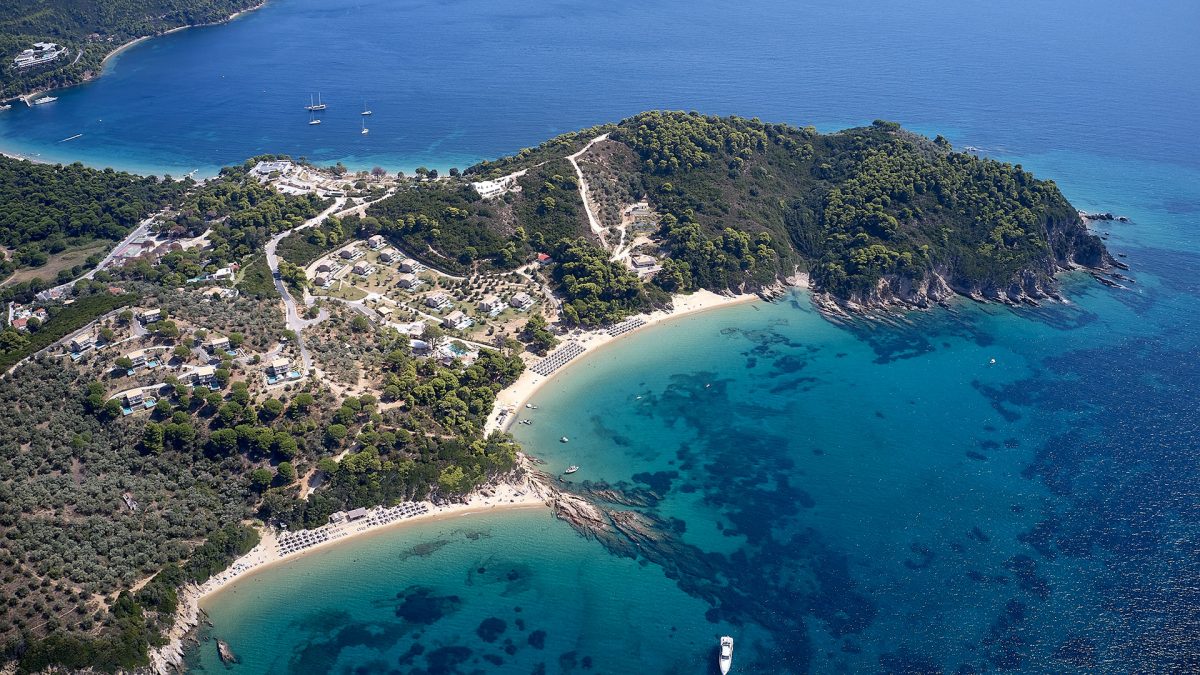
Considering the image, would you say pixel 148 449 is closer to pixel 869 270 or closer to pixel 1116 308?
pixel 869 270

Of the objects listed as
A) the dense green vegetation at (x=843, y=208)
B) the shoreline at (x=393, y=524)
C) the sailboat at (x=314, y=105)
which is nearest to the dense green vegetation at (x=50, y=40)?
the sailboat at (x=314, y=105)

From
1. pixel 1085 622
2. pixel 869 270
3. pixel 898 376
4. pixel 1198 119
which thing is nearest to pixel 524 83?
pixel 869 270

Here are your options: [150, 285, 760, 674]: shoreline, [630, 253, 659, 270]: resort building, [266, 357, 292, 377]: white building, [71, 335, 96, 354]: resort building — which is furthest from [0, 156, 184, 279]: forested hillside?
[630, 253, 659, 270]: resort building

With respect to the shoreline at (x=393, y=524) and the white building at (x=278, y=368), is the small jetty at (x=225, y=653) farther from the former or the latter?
the white building at (x=278, y=368)

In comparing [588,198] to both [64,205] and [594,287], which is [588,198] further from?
[64,205]

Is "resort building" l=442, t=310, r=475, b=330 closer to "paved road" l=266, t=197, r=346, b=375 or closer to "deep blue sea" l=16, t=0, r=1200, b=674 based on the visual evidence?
"paved road" l=266, t=197, r=346, b=375

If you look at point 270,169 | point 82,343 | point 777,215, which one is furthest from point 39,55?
point 777,215
